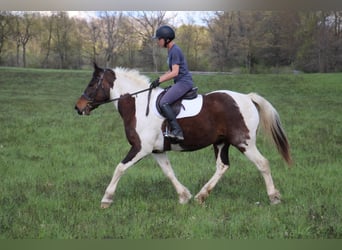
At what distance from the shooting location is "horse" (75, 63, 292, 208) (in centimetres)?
395

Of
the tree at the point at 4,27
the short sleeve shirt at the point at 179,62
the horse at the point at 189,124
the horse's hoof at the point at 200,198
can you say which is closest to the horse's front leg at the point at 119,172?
the horse at the point at 189,124

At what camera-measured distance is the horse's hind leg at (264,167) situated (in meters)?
3.94

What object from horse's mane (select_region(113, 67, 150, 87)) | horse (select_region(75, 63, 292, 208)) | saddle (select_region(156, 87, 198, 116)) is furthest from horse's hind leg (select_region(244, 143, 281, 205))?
horse's mane (select_region(113, 67, 150, 87))

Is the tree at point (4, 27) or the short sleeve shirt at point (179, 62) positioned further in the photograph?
the tree at point (4, 27)

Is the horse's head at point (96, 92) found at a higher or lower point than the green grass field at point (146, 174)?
higher

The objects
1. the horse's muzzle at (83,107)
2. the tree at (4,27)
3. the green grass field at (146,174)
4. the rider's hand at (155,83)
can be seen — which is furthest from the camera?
the tree at (4,27)

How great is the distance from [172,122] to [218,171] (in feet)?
2.15

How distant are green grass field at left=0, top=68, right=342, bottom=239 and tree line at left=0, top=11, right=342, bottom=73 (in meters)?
0.17

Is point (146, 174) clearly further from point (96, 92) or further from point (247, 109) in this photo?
point (247, 109)

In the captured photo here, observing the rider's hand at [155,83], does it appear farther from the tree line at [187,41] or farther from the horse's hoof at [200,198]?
the horse's hoof at [200,198]

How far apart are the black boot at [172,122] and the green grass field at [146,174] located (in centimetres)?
60

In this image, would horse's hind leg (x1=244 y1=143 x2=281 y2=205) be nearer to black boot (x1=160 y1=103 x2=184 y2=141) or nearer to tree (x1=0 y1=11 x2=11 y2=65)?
black boot (x1=160 y1=103 x2=184 y2=141)

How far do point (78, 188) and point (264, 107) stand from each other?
1919mm

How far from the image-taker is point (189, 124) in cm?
398
